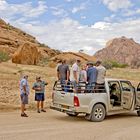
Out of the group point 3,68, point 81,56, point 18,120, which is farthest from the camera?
point 81,56

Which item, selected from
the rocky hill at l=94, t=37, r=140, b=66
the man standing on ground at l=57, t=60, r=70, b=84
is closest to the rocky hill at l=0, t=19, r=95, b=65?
the man standing on ground at l=57, t=60, r=70, b=84

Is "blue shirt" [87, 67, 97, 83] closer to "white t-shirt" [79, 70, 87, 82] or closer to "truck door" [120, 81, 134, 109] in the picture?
"white t-shirt" [79, 70, 87, 82]

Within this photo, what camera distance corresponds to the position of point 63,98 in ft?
43.2

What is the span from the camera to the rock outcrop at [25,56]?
125 feet

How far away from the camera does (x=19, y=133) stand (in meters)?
10.5

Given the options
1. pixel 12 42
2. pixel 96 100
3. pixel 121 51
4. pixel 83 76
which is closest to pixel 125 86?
pixel 83 76

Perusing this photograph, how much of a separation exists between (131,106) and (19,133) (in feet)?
16.6

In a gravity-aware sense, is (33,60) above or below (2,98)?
above

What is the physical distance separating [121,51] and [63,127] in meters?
96.7

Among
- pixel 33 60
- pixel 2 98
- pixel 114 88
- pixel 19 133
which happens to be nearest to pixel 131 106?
pixel 114 88

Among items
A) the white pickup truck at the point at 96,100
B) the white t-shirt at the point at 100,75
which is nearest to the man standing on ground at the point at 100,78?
the white t-shirt at the point at 100,75

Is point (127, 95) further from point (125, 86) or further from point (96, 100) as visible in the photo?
point (96, 100)

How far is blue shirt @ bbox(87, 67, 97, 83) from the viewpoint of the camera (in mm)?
13402

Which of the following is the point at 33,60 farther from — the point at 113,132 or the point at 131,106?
the point at 113,132
